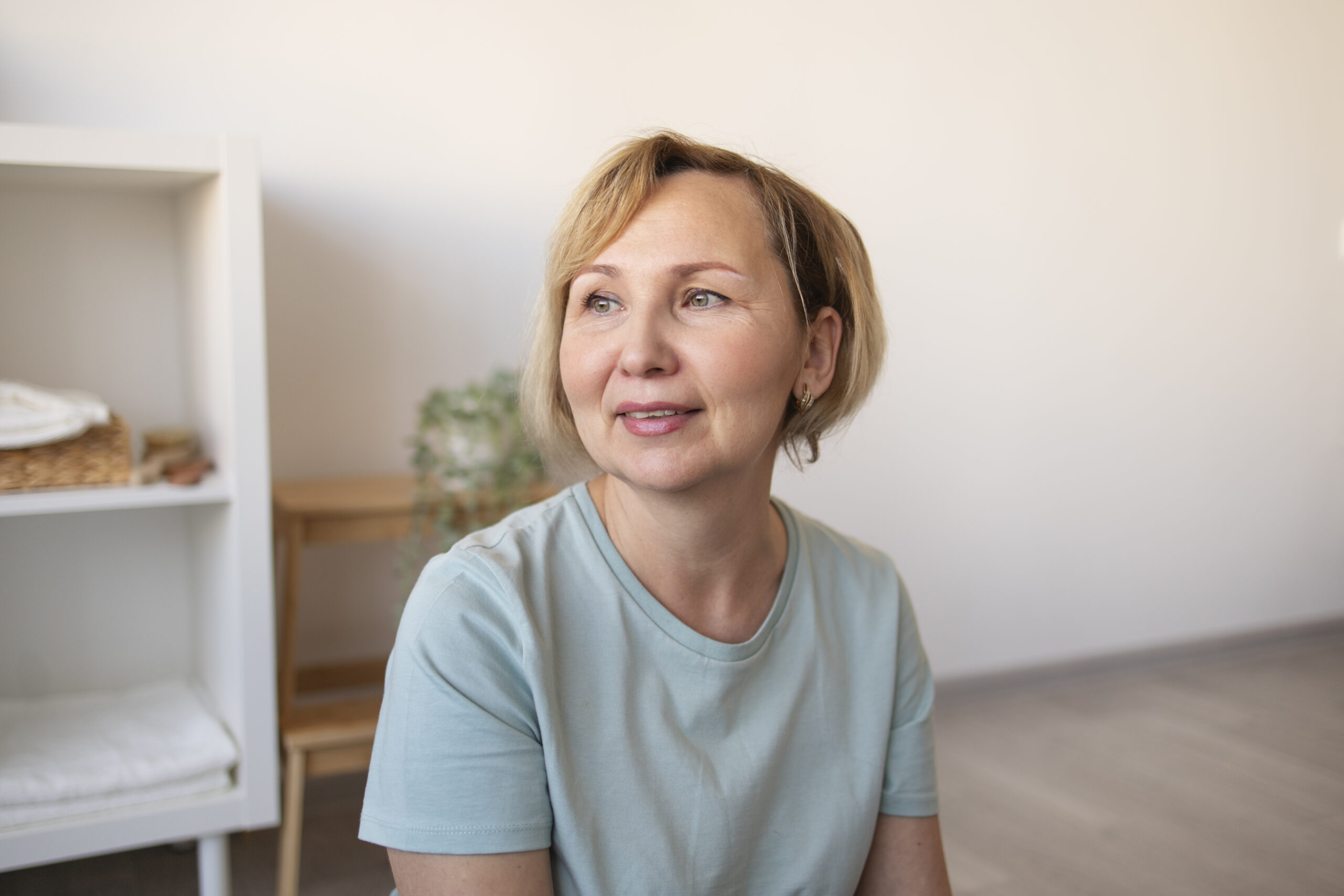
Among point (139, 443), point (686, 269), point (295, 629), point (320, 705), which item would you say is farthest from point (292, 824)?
point (686, 269)

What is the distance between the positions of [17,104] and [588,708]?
1.73 m

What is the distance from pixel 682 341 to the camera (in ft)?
3.45

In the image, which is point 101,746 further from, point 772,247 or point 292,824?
point 772,247

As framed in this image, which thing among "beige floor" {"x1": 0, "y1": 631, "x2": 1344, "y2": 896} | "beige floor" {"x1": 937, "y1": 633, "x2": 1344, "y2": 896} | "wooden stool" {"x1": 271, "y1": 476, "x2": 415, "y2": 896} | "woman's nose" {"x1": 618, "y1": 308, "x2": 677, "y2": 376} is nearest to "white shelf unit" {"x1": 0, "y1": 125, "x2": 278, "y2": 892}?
"wooden stool" {"x1": 271, "y1": 476, "x2": 415, "y2": 896}

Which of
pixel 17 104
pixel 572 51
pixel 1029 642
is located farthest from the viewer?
pixel 1029 642

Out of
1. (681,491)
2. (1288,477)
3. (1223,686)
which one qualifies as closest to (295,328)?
→ (681,491)

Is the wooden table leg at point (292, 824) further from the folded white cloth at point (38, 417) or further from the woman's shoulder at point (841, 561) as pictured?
the woman's shoulder at point (841, 561)

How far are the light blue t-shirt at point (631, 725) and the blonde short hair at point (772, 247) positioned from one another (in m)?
0.16

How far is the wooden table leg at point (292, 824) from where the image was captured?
196 centimetres

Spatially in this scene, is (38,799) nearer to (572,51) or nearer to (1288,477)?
(572,51)

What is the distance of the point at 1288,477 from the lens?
13.3ft

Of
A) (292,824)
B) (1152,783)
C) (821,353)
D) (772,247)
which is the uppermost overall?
(772,247)

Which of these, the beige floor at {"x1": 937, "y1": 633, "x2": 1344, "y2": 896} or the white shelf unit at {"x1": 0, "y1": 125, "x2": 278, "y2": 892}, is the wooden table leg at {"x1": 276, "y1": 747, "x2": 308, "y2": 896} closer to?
the white shelf unit at {"x1": 0, "y1": 125, "x2": 278, "y2": 892}

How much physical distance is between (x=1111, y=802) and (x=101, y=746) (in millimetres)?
2270
